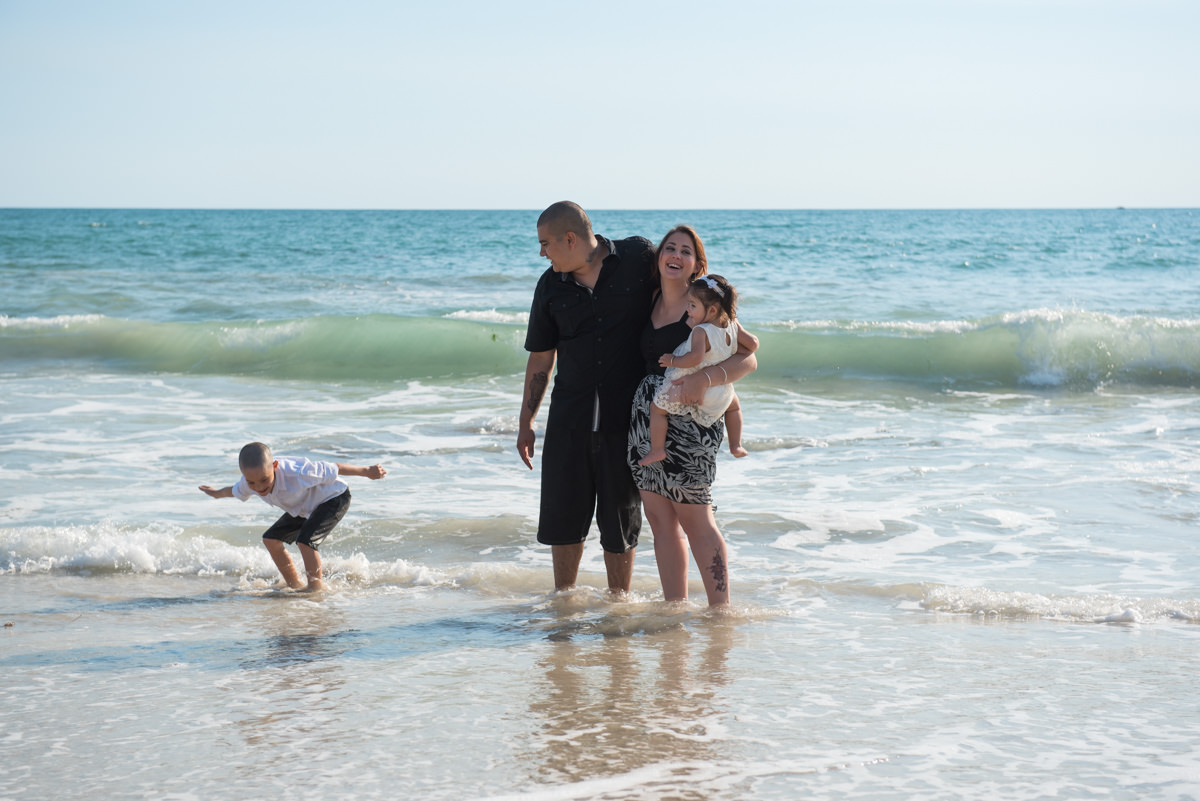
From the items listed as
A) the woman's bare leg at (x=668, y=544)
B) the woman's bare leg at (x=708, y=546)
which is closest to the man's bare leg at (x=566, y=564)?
the woman's bare leg at (x=668, y=544)

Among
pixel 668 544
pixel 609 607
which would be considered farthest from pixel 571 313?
pixel 609 607

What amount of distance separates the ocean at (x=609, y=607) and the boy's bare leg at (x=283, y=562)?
96mm

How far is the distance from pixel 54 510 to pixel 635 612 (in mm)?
4321

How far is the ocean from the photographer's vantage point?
125 inches

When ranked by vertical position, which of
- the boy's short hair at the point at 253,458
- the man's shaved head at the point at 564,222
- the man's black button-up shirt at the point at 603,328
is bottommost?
the boy's short hair at the point at 253,458

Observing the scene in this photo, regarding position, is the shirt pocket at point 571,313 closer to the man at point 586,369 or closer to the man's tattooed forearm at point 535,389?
the man at point 586,369

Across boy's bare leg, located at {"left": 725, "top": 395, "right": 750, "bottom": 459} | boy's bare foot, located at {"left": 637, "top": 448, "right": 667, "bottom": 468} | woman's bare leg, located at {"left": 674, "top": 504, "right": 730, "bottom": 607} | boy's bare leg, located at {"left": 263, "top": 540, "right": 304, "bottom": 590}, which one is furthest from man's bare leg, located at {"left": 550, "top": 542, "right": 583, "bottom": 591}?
boy's bare leg, located at {"left": 263, "top": 540, "right": 304, "bottom": 590}

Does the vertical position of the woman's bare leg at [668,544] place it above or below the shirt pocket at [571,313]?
below

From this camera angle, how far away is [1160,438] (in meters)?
9.41

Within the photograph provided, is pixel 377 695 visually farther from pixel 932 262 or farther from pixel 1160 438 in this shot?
pixel 932 262

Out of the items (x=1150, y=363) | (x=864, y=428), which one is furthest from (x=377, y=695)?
(x=1150, y=363)

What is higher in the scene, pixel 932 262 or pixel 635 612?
pixel 932 262

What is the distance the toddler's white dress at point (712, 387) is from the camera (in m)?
4.18

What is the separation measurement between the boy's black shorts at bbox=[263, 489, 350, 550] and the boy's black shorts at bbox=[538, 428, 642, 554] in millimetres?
1210
